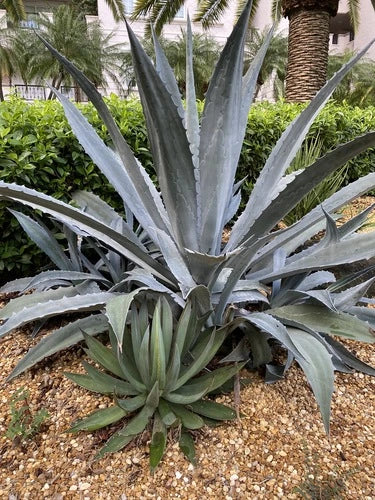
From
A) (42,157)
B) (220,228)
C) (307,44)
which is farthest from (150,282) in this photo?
(307,44)

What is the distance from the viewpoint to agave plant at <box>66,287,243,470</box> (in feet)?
4.01

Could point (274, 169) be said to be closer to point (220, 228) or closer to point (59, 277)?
point (220, 228)

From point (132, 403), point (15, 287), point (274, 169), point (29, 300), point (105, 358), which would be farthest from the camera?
point (15, 287)

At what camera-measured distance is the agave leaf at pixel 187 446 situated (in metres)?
1.21

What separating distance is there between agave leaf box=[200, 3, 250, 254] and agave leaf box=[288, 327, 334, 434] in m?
0.53

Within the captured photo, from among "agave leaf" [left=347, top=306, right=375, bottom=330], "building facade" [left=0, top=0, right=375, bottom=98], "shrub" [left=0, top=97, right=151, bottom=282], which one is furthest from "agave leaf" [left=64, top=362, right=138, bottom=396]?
"building facade" [left=0, top=0, right=375, bottom=98]

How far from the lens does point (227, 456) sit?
4.15 ft

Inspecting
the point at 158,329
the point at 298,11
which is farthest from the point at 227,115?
the point at 298,11

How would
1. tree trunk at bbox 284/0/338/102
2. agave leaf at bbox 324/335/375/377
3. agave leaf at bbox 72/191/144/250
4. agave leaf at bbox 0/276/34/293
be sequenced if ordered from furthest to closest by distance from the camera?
tree trunk at bbox 284/0/338/102, agave leaf at bbox 72/191/144/250, agave leaf at bbox 0/276/34/293, agave leaf at bbox 324/335/375/377

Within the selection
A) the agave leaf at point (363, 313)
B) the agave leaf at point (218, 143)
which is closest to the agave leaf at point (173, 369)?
the agave leaf at point (218, 143)

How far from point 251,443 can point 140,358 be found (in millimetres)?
455

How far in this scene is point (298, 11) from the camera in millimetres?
5508

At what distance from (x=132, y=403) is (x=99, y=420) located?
0.12 m

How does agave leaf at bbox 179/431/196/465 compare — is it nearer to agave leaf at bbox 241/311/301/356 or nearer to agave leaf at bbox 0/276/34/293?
agave leaf at bbox 241/311/301/356
